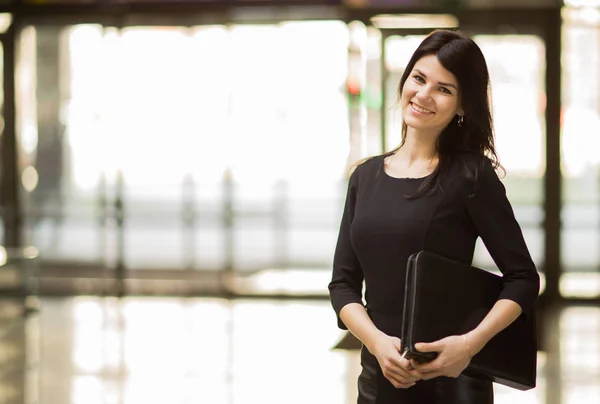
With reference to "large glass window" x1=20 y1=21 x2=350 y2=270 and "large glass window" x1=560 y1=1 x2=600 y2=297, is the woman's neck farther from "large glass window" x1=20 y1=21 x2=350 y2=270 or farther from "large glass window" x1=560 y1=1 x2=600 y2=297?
"large glass window" x1=560 y1=1 x2=600 y2=297

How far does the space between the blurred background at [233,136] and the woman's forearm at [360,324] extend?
6217 mm

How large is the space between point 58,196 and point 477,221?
8853 mm

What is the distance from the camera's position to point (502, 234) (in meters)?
1.55

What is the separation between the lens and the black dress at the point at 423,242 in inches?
61.2

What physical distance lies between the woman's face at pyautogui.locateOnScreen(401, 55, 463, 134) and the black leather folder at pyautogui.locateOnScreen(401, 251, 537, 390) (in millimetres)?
278

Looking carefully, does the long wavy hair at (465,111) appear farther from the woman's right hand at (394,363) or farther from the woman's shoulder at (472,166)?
the woman's right hand at (394,363)

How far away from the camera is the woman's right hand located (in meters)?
1.50

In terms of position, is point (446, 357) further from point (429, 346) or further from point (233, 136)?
point (233, 136)

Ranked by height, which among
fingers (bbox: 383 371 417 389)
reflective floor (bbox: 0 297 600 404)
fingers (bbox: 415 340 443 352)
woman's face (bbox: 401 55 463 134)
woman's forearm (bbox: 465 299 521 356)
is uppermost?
woman's face (bbox: 401 55 463 134)

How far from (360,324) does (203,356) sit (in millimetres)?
4792

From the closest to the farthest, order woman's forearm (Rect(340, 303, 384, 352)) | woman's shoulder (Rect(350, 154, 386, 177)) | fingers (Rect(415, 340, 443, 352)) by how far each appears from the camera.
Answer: fingers (Rect(415, 340, 443, 352)), woman's forearm (Rect(340, 303, 384, 352)), woman's shoulder (Rect(350, 154, 386, 177))

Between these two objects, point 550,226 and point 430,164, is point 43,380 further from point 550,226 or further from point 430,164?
point 550,226

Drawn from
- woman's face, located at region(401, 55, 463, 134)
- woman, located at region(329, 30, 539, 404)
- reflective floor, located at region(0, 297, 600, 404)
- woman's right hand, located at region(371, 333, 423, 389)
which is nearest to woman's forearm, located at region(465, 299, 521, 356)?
woman, located at region(329, 30, 539, 404)

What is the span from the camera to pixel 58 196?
9.86m
